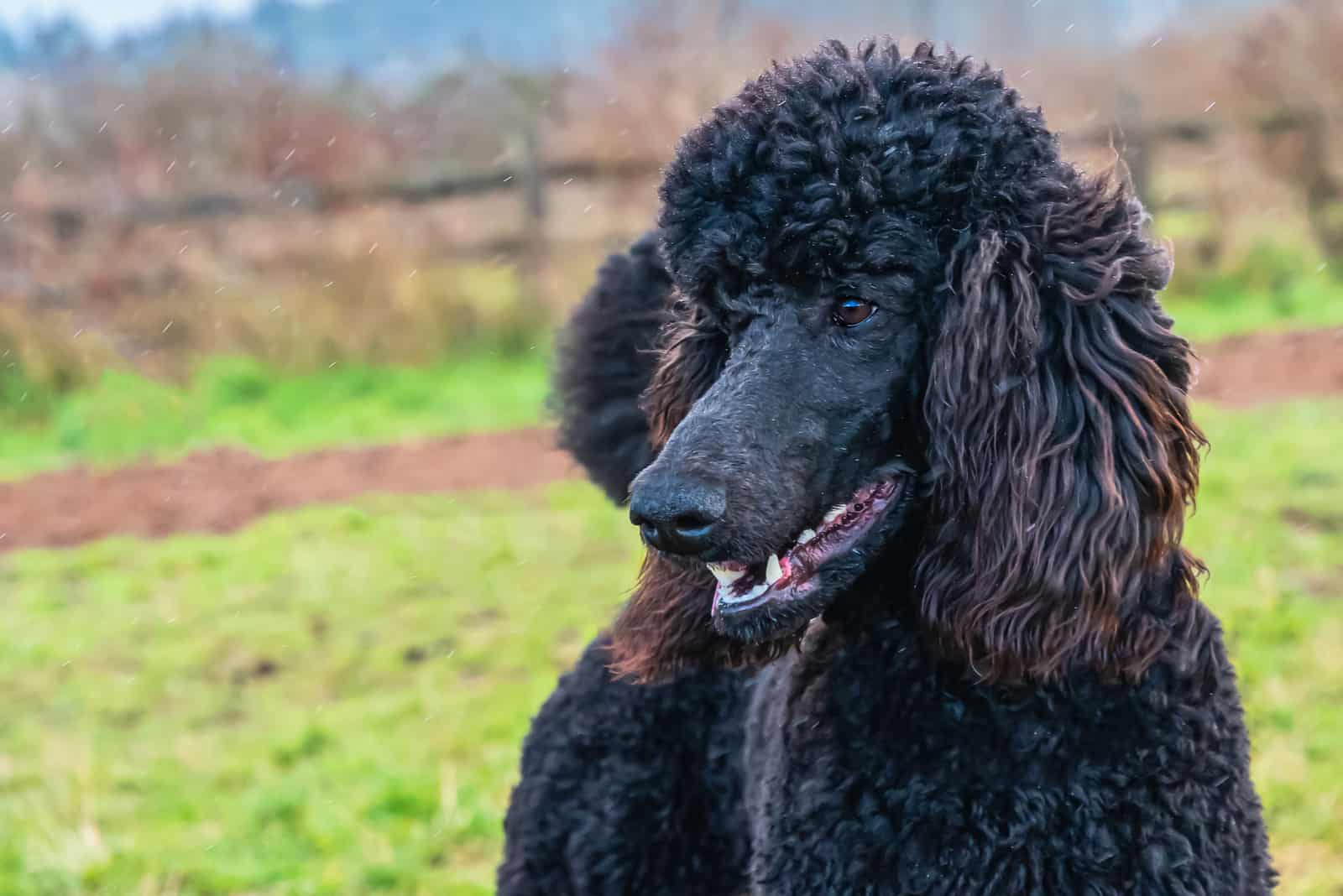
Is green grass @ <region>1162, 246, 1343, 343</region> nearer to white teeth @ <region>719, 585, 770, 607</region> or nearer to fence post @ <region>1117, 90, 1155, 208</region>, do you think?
fence post @ <region>1117, 90, 1155, 208</region>

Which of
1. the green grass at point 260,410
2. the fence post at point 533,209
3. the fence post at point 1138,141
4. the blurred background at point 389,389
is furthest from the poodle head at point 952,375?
the fence post at point 1138,141

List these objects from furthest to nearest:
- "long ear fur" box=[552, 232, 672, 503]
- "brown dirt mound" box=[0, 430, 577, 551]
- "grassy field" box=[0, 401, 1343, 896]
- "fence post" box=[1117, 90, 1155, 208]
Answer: "fence post" box=[1117, 90, 1155, 208]
"brown dirt mound" box=[0, 430, 577, 551]
"grassy field" box=[0, 401, 1343, 896]
"long ear fur" box=[552, 232, 672, 503]

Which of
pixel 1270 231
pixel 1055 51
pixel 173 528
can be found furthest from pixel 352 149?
pixel 1270 231

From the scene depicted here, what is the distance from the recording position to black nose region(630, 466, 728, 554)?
5.36ft

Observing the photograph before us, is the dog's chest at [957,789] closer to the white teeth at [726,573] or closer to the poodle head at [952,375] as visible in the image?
the poodle head at [952,375]

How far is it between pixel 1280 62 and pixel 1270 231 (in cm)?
160

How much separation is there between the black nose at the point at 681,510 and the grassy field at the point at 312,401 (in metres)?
7.74

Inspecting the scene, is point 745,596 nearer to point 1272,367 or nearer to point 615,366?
point 615,366

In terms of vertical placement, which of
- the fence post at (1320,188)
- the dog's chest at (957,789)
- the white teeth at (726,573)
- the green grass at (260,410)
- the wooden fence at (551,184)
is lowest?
the dog's chest at (957,789)

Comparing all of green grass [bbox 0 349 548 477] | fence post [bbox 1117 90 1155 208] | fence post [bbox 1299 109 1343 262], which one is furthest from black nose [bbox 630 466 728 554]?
fence post [bbox 1117 90 1155 208]

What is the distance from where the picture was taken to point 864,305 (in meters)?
1.85

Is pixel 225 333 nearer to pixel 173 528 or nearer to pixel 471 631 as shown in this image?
pixel 173 528

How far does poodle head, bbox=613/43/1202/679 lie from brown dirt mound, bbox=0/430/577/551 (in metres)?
5.96

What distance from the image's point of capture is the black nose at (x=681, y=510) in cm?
163
